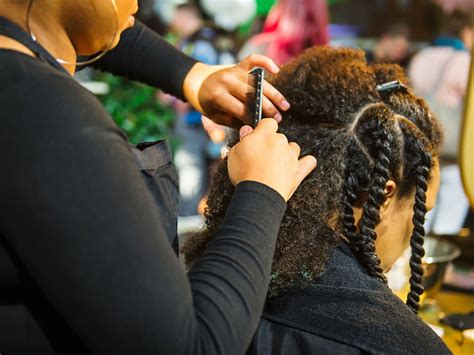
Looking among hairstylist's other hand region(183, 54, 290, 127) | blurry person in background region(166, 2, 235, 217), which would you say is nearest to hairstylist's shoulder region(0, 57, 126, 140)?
hairstylist's other hand region(183, 54, 290, 127)

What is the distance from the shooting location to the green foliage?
3426 mm

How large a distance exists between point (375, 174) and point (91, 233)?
0.56m

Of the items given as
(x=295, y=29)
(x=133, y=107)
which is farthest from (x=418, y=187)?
(x=133, y=107)

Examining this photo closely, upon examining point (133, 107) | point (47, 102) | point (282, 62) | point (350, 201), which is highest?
point (47, 102)

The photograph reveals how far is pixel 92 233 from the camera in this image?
634 millimetres

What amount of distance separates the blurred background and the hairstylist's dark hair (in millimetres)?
260

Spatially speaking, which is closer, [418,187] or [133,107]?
[418,187]

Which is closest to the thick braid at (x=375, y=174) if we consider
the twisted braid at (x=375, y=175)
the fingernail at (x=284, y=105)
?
the twisted braid at (x=375, y=175)

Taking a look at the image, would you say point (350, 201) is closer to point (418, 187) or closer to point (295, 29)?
point (418, 187)

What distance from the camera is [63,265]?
25.1 inches

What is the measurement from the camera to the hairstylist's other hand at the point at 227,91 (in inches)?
42.3


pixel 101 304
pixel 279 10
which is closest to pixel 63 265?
pixel 101 304

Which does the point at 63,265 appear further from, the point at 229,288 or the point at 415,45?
the point at 415,45

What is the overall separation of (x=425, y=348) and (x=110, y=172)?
1.88 feet
